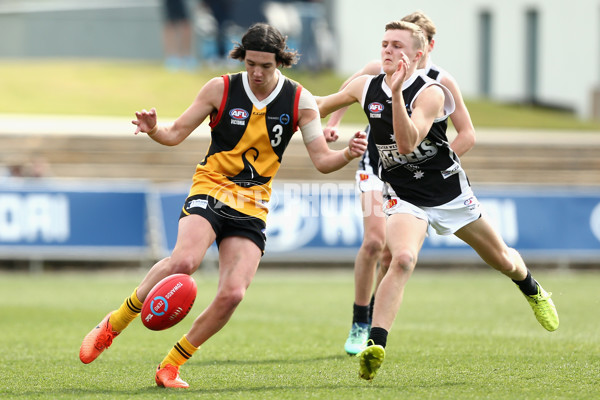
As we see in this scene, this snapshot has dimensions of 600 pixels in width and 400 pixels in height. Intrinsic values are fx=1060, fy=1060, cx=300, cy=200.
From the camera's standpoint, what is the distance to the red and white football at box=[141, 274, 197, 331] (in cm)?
589

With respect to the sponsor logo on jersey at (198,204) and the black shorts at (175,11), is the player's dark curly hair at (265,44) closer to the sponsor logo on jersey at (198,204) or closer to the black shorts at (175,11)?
the sponsor logo on jersey at (198,204)

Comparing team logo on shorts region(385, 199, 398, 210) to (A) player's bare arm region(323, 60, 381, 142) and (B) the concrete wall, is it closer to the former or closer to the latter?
(A) player's bare arm region(323, 60, 381, 142)

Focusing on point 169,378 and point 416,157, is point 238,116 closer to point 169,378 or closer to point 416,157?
point 416,157

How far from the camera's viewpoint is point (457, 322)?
10.1 meters

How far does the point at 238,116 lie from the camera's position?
634cm

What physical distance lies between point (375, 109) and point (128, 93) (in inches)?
728

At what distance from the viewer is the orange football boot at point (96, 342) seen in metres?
6.40

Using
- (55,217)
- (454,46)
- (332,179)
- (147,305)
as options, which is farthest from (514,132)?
(147,305)

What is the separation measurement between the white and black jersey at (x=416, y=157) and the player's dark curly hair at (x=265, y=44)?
583mm

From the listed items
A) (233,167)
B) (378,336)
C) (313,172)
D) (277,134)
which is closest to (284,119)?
(277,134)

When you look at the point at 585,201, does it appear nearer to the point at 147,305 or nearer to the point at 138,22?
the point at 147,305

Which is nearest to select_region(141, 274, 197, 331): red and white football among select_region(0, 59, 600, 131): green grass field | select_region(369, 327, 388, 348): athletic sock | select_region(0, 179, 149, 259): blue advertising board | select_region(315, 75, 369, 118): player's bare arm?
select_region(369, 327, 388, 348): athletic sock

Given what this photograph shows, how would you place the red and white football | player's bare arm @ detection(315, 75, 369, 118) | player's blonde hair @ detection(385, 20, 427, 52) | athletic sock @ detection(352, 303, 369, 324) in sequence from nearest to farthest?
the red and white football → player's blonde hair @ detection(385, 20, 427, 52) → player's bare arm @ detection(315, 75, 369, 118) → athletic sock @ detection(352, 303, 369, 324)

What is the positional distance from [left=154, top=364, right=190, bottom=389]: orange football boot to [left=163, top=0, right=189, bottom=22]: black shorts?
2260 cm
